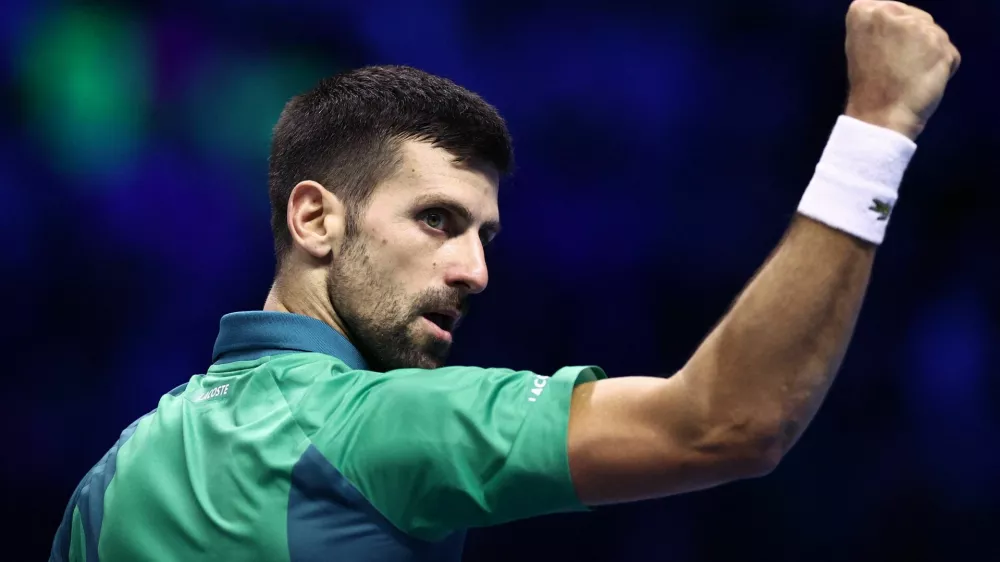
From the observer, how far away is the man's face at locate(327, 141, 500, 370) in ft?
6.79

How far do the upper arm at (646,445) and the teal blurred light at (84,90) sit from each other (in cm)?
311

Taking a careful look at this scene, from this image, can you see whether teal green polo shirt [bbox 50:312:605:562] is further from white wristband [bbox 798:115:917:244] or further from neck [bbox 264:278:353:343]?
white wristband [bbox 798:115:917:244]

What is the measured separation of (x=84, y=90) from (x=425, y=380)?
303cm

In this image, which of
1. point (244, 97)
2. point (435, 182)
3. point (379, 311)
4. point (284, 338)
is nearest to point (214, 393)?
point (284, 338)

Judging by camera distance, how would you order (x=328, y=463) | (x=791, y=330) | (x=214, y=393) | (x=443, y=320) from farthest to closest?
(x=443, y=320)
(x=214, y=393)
(x=328, y=463)
(x=791, y=330)

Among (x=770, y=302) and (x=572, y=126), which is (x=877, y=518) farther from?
(x=770, y=302)

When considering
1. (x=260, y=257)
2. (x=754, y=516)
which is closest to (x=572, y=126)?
(x=260, y=257)

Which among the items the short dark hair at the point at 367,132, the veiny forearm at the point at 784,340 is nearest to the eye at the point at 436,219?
the short dark hair at the point at 367,132

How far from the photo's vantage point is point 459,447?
1.62 meters

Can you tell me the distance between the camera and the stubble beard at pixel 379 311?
208 cm

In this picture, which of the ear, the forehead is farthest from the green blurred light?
the forehead

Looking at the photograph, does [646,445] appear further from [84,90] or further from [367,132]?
[84,90]

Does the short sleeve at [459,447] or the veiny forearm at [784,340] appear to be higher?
the veiny forearm at [784,340]

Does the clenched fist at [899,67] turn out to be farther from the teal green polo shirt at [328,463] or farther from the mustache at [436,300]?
the mustache at [436,300]
